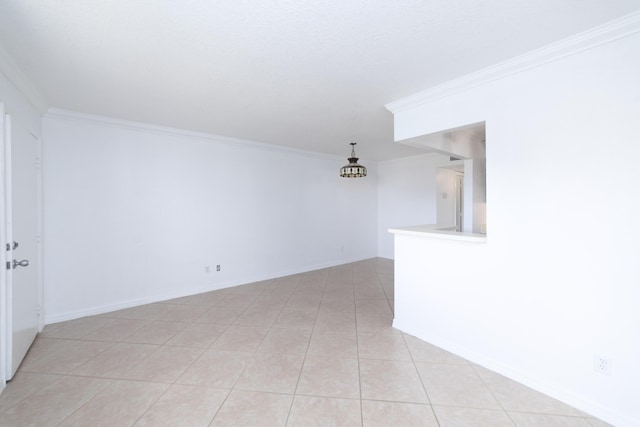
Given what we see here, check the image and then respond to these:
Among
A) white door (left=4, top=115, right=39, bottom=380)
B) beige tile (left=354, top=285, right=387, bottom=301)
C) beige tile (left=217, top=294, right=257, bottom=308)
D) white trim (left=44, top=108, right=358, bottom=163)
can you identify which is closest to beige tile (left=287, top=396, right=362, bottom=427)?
beige tile (left=217, top=294, right=257, bottom=308)

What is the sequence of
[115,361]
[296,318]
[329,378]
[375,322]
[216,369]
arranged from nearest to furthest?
1. [329,378]
2. [216,369]
3. [115,361]
4. [375,322]
5. [296,318]

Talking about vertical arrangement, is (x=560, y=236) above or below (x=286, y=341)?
above

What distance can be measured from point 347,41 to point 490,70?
4.11 feet

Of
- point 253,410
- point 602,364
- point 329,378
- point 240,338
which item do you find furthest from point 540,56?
point 240,338

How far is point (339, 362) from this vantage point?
7.74 ft

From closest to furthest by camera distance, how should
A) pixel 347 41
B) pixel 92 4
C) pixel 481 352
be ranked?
pixel 92 4 < pixel 347 41 < pixel 481 352

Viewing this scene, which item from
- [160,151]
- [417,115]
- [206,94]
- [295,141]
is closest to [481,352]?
[417,115]

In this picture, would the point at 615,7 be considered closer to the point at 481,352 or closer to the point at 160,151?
the point at 481,352

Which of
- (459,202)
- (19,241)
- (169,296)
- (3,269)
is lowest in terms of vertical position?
(169,296)

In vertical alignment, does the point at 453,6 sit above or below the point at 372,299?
above

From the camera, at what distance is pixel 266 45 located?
6.08 feet

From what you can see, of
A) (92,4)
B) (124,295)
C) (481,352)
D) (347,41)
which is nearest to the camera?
(92,4)

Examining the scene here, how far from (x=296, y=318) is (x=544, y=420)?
2369mm

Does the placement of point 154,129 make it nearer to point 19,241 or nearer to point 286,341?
point 19,241
